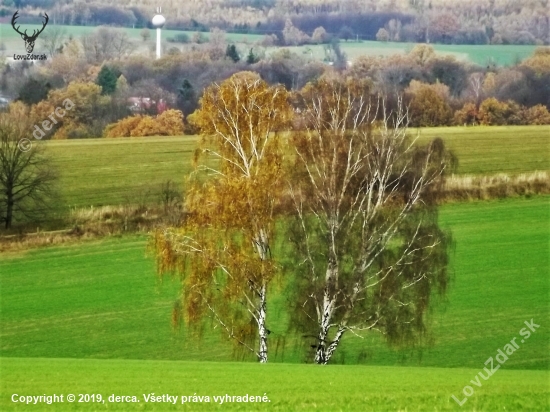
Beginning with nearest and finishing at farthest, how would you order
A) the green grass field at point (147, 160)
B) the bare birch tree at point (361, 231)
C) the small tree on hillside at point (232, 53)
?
the bare birch tree at point (361, 231)
the green grass field at point (147, 160)
the small tree on hillside at point (232, 53)

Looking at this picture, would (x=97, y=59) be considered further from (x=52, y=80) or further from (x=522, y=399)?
(x=522, y=399)

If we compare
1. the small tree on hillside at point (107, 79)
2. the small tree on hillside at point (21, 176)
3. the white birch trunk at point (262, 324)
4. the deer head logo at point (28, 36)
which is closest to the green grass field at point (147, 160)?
the small tree on hillside at point (21, 176)

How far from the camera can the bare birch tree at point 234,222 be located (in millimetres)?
29656

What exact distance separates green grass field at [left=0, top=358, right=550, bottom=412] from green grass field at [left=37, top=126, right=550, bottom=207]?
25.5 m

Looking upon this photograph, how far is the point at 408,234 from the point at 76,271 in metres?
17.5

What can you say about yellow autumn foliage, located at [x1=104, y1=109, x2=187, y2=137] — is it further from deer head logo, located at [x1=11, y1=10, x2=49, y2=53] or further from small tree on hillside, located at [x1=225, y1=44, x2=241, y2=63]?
small tree on hillside, located at [x1=225, y1=44, x2=241, y2=63]

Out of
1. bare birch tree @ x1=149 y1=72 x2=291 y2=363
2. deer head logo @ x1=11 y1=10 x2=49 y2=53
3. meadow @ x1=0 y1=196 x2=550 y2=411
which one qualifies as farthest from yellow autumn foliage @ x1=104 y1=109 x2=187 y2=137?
bare birch tree @ x1=149 y1=72 x2=291 y2=363

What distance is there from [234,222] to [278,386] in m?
10.9

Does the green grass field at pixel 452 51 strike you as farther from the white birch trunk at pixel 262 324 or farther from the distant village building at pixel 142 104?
the white birch trunk at pixel 262 324

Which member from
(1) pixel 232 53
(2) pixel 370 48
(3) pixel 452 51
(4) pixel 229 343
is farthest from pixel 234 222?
(3) pixel 452 51

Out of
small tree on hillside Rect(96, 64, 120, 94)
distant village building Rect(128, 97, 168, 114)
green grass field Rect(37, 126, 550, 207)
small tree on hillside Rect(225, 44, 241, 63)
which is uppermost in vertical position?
small tree on hillside Rect(225, 44, 241, 63)

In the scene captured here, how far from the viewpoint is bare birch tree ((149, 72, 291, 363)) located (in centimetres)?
2966

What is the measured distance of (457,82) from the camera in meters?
59.2

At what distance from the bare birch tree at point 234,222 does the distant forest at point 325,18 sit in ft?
105
